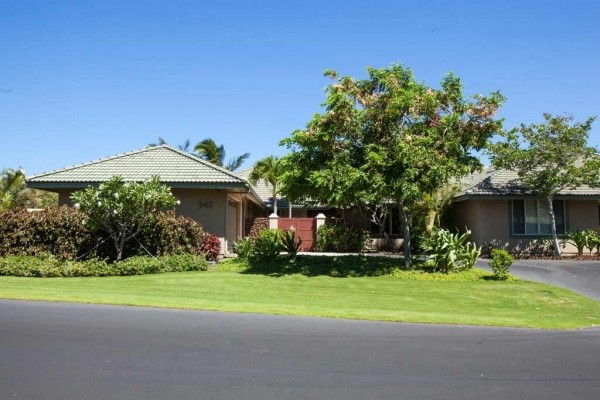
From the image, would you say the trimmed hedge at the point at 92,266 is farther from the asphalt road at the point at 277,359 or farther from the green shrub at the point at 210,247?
the asphalt road at the point at 277,359

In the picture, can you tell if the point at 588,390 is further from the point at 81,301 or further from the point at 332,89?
the point at 332,89

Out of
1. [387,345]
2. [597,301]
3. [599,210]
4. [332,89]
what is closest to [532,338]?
[387,345]

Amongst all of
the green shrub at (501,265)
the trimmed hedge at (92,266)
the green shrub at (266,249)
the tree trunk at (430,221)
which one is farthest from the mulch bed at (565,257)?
the trimmed hedge at (92,266)

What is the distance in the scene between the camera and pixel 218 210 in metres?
22.7

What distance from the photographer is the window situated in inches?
1033

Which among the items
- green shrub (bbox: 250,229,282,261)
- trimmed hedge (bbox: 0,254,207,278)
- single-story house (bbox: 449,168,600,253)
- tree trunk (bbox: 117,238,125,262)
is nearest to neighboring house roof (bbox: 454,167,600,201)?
single-story house (bbox: 449,168,600,253)

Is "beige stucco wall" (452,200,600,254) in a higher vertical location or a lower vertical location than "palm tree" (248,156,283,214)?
lower

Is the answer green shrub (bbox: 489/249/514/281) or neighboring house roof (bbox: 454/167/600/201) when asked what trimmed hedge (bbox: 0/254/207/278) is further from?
neighboring house roof (bbox: 454/167/600/201)

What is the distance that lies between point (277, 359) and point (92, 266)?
1283 cm

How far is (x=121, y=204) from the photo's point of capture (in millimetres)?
18078

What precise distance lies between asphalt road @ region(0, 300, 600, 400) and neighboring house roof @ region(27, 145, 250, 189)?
12.2 metres

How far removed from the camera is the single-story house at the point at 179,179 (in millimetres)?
21938

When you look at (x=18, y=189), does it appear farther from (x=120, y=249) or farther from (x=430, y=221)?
(x=430, y=221)

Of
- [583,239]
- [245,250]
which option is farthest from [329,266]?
[583,239]
